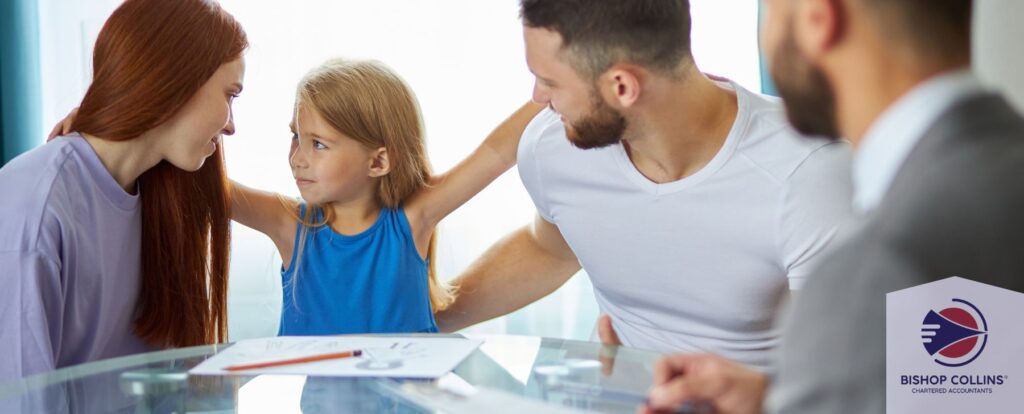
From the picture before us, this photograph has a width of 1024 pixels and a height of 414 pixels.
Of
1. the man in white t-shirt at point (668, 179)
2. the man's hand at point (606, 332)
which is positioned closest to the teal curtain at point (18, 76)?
the man in white t-shirt at point (668, 179)

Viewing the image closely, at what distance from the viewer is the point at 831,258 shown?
1.15 ft

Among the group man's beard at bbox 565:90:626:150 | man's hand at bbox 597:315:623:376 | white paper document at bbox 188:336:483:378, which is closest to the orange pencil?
white paper document at bbox 188:336:483:378

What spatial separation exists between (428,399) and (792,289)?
494 mm

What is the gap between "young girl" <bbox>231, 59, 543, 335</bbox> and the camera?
143 centimetres

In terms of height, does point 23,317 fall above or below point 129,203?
below

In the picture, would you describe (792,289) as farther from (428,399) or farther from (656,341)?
(428,399)

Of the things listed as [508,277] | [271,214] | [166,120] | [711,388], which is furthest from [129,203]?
[711,388]

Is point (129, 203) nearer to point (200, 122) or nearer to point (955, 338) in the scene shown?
point (200, 122)

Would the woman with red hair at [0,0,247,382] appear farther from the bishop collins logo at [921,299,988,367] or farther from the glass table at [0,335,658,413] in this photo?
the bishop collins logo at [921,299,988,367]

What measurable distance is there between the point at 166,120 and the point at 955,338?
0.88 metres

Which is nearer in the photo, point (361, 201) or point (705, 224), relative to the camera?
point (705, 224)

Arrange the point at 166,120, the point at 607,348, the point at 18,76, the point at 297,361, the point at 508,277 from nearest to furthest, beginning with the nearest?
the point at 297,361
the point at 607,348
the point at 166,120
the point at 508,277
the point at 18,76

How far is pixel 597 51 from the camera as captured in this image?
108 centimetres

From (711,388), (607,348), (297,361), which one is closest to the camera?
(711,388)
